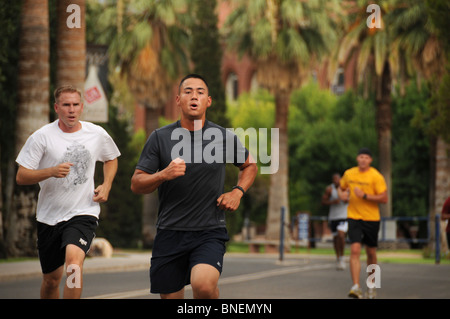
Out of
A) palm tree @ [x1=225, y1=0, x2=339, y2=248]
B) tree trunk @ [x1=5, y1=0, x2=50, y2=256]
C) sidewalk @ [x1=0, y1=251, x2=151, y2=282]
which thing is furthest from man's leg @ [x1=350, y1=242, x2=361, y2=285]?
palm tree @ [x1=225, y1=0, x2=339, y2=248]

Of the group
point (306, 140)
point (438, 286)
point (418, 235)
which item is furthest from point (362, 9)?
point (438, 286)

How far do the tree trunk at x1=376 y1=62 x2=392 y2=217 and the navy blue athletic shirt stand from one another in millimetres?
29894

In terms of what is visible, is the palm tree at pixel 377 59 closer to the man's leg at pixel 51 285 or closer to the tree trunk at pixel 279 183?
the tree trunk at pixel 279 183

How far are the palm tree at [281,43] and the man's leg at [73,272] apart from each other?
92.4 feet

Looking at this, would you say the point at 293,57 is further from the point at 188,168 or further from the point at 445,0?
the point at 188,168

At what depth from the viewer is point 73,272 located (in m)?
7.46

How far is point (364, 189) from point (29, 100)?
9.91 m

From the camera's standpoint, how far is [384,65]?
118ft

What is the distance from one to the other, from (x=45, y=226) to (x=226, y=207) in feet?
6.54

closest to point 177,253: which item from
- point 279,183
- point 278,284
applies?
point 278,284

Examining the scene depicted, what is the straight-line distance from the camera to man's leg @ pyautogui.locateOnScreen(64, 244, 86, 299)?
745 centimetres

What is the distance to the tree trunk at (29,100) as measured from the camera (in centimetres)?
1986

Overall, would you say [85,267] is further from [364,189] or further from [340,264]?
[364,189]

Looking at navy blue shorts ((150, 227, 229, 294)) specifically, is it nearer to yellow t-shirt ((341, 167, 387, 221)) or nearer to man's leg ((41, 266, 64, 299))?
man's leg ((41, 266, 64, 299))
